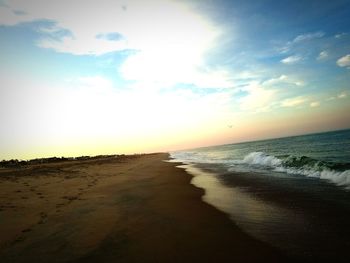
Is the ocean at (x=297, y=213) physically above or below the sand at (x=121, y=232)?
below

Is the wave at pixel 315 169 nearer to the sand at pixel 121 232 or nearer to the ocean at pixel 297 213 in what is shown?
the ocean at pixel 297 213

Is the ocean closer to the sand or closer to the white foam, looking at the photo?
the sand

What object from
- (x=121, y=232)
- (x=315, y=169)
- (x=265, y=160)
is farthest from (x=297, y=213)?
(x=265, y=160)

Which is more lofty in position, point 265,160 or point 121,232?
point 121,232

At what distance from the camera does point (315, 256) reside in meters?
4.66

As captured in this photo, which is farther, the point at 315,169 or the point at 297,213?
the point at 315,169

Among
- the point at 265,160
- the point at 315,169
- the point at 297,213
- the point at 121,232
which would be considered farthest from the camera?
the point at 265,160

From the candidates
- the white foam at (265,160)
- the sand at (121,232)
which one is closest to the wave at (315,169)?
the white foam at (265,160)

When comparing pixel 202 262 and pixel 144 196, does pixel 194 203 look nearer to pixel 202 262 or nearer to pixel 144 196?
pixel 144 196

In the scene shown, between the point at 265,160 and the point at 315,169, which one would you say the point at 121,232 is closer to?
the point at 315,169

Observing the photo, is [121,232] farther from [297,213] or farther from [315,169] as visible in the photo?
[315,169]

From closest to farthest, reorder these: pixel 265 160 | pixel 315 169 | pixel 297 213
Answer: pixel 297 213 < pixel 315 169 < pixel 265 160

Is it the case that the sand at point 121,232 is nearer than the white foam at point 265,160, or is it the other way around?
the sand at point 121,232

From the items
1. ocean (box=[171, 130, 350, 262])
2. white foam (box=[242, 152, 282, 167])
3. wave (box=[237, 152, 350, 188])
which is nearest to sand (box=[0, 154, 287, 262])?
ocean (box=[171, 130, 350, 262])
